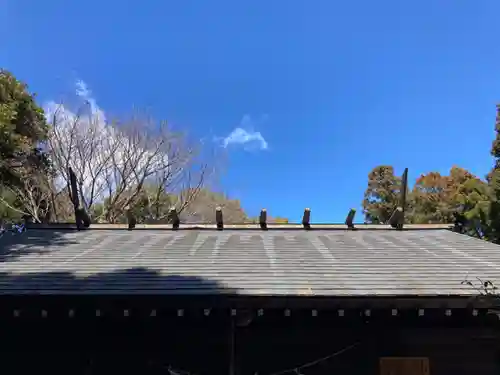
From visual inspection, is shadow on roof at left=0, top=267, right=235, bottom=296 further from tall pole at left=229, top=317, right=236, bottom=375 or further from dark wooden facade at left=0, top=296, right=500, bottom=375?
tall pole at left=229, top=317, right=236, bottom=375

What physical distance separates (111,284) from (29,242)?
3081mm

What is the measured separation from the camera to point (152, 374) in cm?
498

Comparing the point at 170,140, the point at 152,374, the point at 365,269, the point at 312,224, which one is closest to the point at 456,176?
the point at 170,140

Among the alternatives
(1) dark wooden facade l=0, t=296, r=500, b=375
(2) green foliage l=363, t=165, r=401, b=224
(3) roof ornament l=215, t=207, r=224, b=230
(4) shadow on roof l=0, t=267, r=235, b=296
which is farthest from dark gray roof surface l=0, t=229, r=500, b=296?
(2) green foliage l=363, t=165, r=401, b=224

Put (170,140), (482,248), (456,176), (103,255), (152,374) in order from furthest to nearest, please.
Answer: (456,176) → (170,140) → (482,248) → (103,255) → (152,374)

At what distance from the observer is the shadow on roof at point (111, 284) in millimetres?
4512

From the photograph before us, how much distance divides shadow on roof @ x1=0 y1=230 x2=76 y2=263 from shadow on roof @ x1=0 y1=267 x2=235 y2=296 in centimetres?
113

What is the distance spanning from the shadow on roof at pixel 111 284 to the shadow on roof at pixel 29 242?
3.70 ft

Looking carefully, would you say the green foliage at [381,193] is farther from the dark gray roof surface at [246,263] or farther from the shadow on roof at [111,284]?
the shadow on roof at [111,284]

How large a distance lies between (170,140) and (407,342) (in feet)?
47.3

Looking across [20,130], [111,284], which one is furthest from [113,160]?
[111,284]

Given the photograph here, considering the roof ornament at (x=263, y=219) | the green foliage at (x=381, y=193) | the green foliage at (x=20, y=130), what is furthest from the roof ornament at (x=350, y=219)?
the green foliage at (x=381, y=193)

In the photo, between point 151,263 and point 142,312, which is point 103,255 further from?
point 142,312

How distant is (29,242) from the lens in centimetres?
695
